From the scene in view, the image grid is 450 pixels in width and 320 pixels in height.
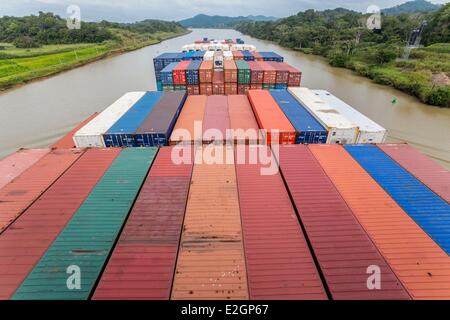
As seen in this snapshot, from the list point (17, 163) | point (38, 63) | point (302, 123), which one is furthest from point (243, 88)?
point (38, 63)

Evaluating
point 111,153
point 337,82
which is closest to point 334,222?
point 111,153

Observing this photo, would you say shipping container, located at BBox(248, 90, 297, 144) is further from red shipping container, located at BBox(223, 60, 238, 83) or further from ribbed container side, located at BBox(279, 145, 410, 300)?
red shipping container, located at BBox(223, 60, 238, 83)

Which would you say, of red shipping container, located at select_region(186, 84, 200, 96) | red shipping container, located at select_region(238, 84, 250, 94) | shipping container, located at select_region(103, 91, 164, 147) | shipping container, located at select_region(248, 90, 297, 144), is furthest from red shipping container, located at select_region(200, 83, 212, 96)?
shipping container, located at select_region(103, 91, 164, 147)

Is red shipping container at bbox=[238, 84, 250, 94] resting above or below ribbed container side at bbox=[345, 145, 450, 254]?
above

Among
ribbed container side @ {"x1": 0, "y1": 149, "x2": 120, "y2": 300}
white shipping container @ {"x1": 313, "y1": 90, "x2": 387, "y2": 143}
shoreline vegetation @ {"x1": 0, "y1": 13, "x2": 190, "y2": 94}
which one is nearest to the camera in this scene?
ribbed container side @ {"x1": 0, "y1": 149, "x2": 120, "y2": 300}

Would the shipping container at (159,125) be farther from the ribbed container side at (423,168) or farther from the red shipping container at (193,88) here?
the ribbed container side at (423,168)

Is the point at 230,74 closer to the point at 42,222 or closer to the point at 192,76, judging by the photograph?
the point at 192,76

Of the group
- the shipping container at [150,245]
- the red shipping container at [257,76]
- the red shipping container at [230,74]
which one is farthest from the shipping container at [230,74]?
the shipping container at [150,245]
